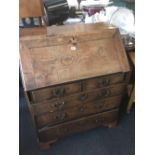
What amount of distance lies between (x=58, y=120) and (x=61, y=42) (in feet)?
1.92

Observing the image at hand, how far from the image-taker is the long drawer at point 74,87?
1.09 meters

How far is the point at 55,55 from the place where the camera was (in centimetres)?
109

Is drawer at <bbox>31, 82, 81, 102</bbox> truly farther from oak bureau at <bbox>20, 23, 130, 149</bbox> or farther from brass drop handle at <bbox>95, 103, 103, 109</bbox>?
brass drop handle at <bbox>95, 103, 103, 109</bbox>

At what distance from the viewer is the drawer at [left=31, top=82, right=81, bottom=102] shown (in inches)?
42.7

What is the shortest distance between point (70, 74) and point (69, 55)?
13cm

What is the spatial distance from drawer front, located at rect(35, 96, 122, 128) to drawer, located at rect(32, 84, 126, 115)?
0.14 feet

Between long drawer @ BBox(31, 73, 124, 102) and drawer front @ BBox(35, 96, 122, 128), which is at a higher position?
long drawer @ BBox(31, 73, 124, 102)

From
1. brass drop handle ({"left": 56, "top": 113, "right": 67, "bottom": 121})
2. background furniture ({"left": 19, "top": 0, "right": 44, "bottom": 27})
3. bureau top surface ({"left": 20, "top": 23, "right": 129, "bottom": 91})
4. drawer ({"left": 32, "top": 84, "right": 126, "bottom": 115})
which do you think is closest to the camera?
bureau top surface ({"left": 20, "top": 23, "right": 129, "bottom": 91})

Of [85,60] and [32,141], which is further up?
[85,60]

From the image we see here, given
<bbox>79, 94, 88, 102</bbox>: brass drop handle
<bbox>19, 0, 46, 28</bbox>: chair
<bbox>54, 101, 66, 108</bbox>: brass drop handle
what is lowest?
<bbox>54, 101, 66, 108</bbox>: brass drop handle

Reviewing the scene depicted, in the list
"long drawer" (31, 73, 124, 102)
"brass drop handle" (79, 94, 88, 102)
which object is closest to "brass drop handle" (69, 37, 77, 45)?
"long drawer" (31, 73, 124, 102)
